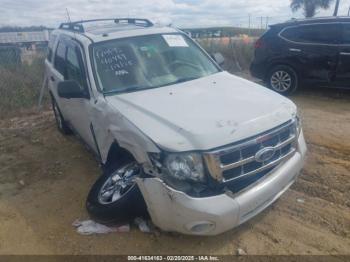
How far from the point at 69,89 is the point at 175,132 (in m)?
1.59

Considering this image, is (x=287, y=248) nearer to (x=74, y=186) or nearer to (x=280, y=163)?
(x=280, y=163)

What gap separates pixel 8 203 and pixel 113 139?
1.81 m

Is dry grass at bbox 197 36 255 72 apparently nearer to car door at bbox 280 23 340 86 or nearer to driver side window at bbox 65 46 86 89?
car door at bbox 280 23 340 86

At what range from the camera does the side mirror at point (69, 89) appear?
388cm

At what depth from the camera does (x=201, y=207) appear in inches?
108

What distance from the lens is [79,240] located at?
11.4ft

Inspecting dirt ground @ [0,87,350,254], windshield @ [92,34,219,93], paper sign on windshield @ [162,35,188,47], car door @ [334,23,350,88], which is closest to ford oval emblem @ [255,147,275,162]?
dirt ground @ [0,87,350,254]

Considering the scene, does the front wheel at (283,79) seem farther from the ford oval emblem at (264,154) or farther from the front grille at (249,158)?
the ford oval emblem at (264,154)

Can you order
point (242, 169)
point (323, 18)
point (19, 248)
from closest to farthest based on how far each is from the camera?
point (242, 169), point (19, 248), point (323, 18)

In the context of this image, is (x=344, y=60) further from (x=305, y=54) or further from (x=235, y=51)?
(x=235, y=51)

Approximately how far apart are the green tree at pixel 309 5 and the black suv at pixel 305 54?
94.7 ft

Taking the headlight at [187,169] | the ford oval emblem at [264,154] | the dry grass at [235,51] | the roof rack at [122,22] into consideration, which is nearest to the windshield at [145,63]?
the roof rack at [122,22]

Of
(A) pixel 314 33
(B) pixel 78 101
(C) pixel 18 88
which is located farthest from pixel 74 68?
(A) pixel 314 33

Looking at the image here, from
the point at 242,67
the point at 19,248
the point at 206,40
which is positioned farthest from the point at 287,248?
the point at 206,40
